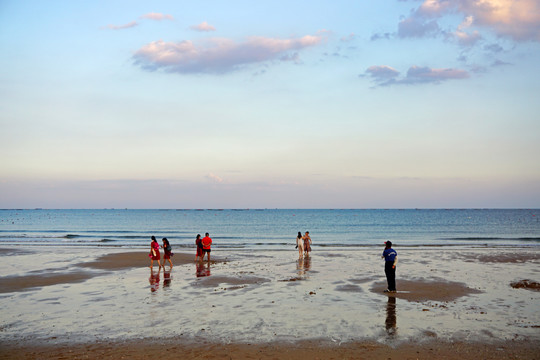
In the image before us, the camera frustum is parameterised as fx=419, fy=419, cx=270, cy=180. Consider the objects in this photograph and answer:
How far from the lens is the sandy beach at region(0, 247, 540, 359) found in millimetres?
11047

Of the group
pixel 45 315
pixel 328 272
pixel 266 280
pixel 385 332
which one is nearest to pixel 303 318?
pixel 385 332

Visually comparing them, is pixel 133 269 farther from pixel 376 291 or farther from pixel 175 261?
pixel 376 291

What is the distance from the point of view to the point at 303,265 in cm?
2723

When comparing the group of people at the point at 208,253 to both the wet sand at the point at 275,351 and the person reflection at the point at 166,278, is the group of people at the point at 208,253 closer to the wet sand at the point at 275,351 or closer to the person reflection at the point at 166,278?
the person reflection at the point at 166,278

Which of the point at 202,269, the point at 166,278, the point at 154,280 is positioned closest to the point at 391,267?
the point at 166,278

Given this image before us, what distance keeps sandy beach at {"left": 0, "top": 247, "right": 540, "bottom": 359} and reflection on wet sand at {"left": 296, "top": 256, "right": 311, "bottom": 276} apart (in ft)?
0.24

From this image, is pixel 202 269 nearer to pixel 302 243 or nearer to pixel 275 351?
pixel 302 243

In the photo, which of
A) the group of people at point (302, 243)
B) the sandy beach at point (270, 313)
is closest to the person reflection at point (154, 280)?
the sandy beach at point (270, 313)

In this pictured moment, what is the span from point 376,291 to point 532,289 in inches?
279

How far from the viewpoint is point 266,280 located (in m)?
21.1

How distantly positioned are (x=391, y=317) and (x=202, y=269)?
46.8 feet

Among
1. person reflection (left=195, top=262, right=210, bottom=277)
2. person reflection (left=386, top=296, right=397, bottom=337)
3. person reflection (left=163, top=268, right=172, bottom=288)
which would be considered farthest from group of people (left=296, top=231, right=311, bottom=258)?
person reflection (left=386, top=296, right=397, bottom=337)

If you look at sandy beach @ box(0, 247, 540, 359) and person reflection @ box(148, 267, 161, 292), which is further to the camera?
person reflection @ box(148, 267, 161, 292)

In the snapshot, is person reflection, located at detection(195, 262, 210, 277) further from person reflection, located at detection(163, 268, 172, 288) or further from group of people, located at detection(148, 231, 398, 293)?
person reflection, located at detection(163, 268, 172, 288)
